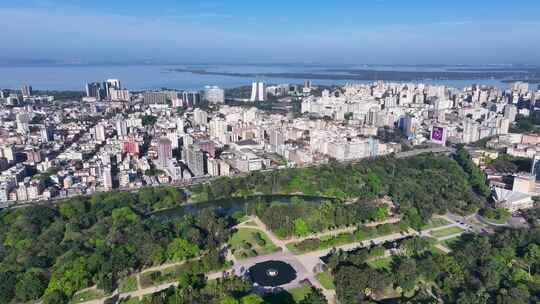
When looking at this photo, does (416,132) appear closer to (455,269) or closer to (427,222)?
(427,222)

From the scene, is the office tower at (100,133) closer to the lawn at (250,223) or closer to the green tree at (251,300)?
the lawn at (250,223)

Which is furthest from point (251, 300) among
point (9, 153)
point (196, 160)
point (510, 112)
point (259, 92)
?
point (259, 92)

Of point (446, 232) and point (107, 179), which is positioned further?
point (107, 179)

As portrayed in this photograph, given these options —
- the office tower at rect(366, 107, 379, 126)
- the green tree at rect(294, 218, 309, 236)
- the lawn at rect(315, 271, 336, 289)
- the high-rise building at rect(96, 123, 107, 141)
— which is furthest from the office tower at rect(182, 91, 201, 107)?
the lawn at rect(315, 271, 336, 289)

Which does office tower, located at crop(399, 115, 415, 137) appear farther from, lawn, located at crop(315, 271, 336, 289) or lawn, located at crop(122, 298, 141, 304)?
lawn, located at crop(122, 298, 141, 304)

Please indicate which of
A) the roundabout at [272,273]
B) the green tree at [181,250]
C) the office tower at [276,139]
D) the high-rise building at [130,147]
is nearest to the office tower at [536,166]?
the office tower at [276,139]

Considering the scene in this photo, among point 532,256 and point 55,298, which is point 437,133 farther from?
point 55,298
